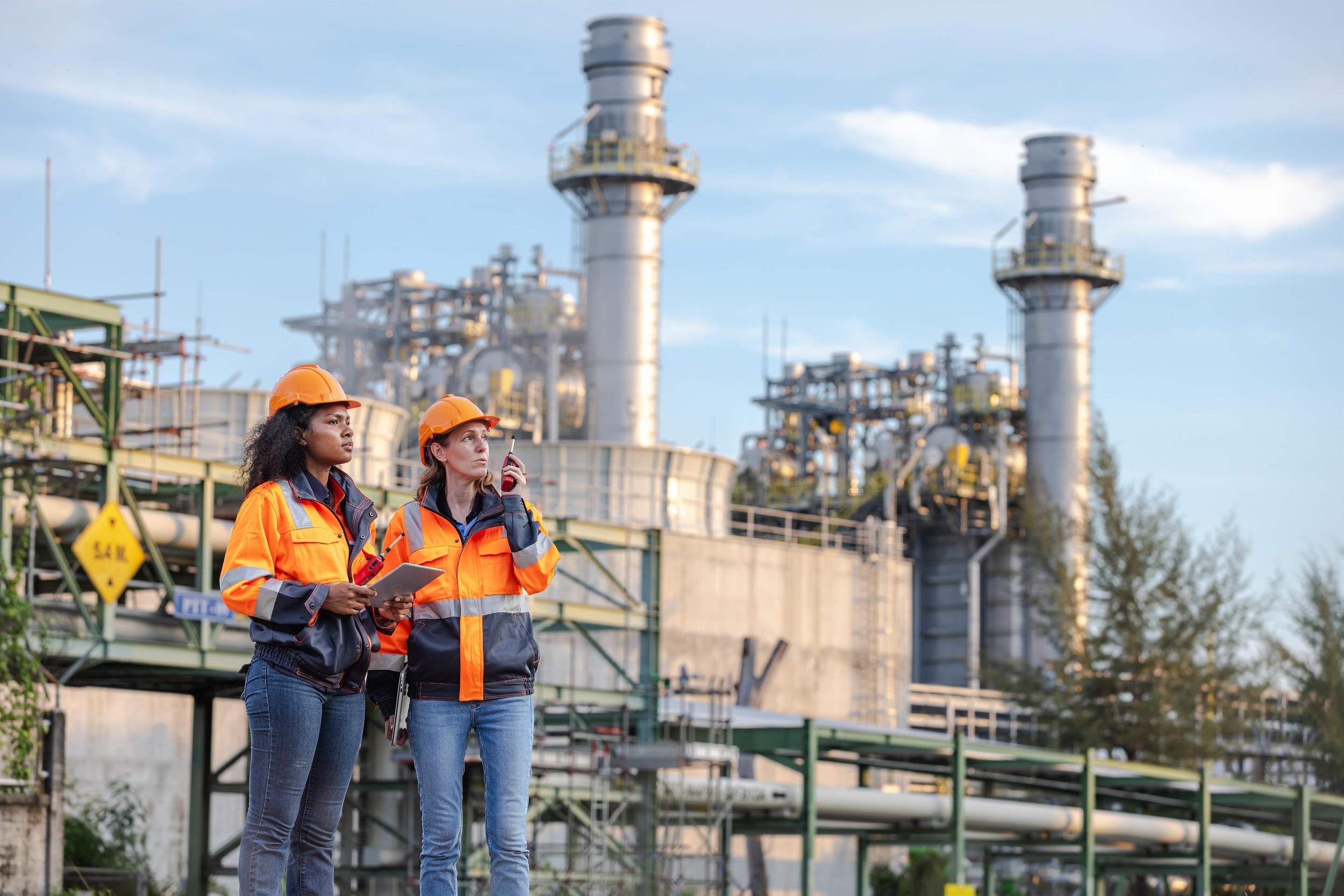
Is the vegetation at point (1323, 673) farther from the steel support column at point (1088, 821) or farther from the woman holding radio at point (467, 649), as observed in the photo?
the woman holding radio at point (467, 649)

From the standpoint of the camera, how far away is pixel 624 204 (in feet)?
145

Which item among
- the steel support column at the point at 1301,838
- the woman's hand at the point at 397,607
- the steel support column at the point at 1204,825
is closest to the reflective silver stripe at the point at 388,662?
the woman's hand at the point at 397,607

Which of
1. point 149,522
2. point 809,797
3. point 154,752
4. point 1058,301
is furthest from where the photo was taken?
point 1058,301

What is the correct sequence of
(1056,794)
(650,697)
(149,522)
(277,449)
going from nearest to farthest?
(277,449) → (149,522) → (650,697) → (1056,794)

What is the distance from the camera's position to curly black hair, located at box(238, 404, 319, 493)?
6.01m

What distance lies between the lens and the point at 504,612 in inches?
248

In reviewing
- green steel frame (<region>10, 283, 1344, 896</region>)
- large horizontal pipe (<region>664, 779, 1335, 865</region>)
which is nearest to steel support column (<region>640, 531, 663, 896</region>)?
green steel frame (<region>10, 283, 1344, 896</region>)

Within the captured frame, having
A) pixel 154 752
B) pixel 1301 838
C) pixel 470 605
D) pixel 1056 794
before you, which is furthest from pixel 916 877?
pixel 470 605

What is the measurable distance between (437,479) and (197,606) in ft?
51.0

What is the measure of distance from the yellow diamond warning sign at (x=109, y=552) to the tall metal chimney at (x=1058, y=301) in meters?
31.7

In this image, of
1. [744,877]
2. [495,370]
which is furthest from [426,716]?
[495,370]

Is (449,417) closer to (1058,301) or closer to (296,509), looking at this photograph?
(296,509)

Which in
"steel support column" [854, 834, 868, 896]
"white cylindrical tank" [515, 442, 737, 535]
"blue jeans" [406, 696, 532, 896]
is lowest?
"steel support column" [854, 834, 868, 896]

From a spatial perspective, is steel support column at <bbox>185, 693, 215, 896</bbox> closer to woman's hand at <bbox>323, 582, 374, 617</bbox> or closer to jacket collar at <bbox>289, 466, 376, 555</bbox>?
jacket collar at <bbox>289, 466, 376, 555</bbox>
